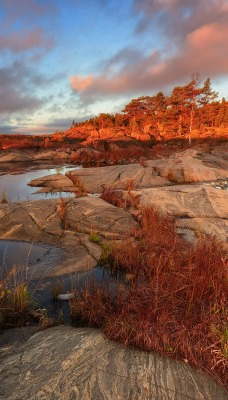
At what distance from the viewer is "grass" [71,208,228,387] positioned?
3.55 metres

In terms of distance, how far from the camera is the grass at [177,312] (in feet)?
11.6

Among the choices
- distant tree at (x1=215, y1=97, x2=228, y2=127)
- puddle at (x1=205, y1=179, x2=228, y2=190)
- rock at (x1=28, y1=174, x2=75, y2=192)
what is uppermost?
distant tree at (x1=215, y1=97, x2=228, y2=127)

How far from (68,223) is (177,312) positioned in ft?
19.8

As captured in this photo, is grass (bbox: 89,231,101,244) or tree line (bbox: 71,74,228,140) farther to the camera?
tree line (bbox: 71,74,228,140)

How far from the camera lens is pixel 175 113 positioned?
63.4 m

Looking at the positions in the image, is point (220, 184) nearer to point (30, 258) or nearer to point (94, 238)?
point (94, 238)

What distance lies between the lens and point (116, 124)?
254ft

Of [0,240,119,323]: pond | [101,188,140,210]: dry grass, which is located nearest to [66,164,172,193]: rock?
[101,188,140,210]: dry grass

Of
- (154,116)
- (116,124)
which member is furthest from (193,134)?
(116,124)

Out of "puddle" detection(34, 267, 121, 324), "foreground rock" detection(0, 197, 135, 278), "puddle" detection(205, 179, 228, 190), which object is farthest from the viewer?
"puddle" detection(205, 179, 228, 190)

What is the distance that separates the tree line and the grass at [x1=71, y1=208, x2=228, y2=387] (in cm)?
5555

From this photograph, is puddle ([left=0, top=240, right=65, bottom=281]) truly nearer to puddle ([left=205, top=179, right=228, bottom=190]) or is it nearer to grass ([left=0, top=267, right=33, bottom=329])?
grass ([left=0, top=267, right=33, bottom=329])

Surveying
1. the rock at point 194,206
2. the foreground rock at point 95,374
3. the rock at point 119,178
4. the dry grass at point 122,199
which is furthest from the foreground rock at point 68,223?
the rock at point 119,178

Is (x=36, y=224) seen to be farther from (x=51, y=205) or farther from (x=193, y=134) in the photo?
(x=193, y=134)
